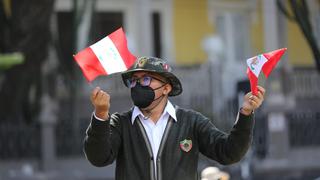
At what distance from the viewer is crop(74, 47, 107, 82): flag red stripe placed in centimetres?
383

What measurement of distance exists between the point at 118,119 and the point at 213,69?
11280 millimetres

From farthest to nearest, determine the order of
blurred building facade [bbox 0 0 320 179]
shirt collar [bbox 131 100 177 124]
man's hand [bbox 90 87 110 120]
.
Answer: blurred building facade [bbox 0 0 320 179] → shirt collar [bbox 131 100 177 124] → man's hand [bbox 90 87 110 120]

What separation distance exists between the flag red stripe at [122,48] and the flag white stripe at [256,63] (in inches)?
24.4

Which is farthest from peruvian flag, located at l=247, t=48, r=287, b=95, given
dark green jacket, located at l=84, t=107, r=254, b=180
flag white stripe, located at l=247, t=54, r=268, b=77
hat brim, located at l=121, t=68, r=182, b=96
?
hat brim, located at l=121, t=68, r=182, b=96

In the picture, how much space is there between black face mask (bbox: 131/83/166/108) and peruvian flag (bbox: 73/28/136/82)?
14 cm

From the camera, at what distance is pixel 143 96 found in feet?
12.7

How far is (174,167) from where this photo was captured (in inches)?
152

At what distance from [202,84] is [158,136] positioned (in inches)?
488

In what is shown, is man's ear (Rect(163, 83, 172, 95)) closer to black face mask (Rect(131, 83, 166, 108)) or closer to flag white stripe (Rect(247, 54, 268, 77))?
black face mask (Rect(131, 83, 166, 108))

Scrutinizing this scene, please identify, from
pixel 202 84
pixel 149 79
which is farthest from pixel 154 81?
pixel 202 84

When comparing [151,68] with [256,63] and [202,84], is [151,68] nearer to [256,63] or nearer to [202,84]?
[256,63]

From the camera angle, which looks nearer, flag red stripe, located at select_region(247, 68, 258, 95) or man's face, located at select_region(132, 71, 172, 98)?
flag red stripe, located at select_region(247, 68, 258, 95)

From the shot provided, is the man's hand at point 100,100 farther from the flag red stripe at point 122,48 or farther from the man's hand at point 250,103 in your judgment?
the man's hand at point 250,103

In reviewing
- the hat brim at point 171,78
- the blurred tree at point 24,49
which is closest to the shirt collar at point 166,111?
the hat brim at point 171,78
